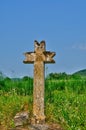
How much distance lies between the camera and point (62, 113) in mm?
17766

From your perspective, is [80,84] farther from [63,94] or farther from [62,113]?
[62,113]

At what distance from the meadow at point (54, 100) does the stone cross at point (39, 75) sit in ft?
1.03

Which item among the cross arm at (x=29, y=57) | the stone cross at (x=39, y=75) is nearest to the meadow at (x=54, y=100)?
the stone cross at (x=39, y=75)

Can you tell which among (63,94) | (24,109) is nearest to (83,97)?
(63,94)

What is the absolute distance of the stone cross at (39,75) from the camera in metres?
17.4

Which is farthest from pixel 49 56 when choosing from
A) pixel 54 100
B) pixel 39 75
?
pixel 54 100

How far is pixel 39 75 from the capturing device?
57.0 ft

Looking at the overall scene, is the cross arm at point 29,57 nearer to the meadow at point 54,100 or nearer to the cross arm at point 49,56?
the cross arm at point 49,56

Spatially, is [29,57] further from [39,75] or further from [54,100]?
[54,100]

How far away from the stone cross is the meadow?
32 cm

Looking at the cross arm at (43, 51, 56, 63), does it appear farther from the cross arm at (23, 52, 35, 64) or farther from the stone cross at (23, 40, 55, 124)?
the cross arm at (23, 52, 35, 64)

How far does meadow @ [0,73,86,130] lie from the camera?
57.1 feet

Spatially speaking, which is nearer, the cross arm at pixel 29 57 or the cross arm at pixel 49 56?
the cross arm at pixel 49 56

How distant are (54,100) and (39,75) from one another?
1741mm
